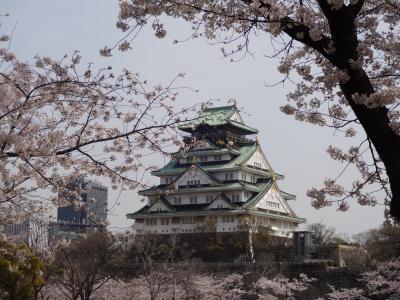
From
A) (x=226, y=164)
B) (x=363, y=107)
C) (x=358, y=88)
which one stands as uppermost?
(x=226, y=164)

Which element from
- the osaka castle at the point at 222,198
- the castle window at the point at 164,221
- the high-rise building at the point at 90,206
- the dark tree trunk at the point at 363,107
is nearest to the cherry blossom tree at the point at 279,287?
the osaka castle at the point at 222,198

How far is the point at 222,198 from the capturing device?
39906 millimetres

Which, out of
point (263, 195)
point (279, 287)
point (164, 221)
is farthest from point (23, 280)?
point (263, 195)

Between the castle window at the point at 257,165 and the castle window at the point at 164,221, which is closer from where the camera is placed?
the castle window at the point at 164,221

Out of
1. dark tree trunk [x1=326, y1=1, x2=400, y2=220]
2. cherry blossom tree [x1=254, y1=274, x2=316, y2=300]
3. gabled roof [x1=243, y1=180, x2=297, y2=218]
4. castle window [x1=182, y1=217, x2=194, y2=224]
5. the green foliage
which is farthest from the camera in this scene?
castle window [x1=182, y1=217, x2=194, y2=224]

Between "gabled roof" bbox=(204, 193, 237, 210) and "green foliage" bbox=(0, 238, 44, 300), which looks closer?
"green foliage" bbox=(0, 238, 44, 300)

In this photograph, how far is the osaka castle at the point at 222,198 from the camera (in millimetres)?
39344

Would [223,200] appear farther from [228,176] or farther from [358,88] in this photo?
Result: [358,88]

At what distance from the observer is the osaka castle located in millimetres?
39344

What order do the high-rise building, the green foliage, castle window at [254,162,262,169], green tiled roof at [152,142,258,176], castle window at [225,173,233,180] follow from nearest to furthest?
the high-rise building → the green foliage → green tiled roof at [152,142,258,176] → castle window at [225,173,233,180] → castle window at [254,162,262,169]

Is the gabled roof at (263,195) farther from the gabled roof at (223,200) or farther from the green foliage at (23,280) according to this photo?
the green foliage at (23,280)

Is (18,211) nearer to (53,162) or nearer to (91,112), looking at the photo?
(53,162)

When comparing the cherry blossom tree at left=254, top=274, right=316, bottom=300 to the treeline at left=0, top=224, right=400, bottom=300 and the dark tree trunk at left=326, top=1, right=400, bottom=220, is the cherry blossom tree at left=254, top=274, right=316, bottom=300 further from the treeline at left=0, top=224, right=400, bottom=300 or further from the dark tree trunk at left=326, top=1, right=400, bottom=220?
the dark tree trunk at left=326, top=1, right=400, bottom=220

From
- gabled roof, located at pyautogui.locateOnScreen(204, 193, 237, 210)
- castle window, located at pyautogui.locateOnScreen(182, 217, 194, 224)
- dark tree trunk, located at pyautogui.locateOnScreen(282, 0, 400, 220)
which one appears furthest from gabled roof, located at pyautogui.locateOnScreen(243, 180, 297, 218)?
dark tree trunk, located at pyautogui.locateOnScreen(282, 0, 400, 220)
